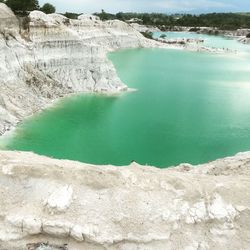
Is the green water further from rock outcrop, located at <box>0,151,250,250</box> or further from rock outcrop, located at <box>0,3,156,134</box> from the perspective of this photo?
rock outcrop, located at <box>0,151,250,250</box>

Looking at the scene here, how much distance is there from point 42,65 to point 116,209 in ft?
121

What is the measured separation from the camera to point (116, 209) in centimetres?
1652

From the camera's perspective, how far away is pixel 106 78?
5475cm

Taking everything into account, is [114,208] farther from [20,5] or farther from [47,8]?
[47,8]

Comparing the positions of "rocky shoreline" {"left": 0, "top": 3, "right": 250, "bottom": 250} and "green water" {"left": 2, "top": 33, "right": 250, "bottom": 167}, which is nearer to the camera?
"rocky shoreline" {"left": 0, "top": 3, "right": 250, "bottom": 250}

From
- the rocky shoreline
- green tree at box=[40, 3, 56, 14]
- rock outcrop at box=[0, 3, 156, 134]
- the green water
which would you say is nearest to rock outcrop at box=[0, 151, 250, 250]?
the rocky shoreline

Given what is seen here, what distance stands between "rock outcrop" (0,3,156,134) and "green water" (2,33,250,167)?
2.29 metres

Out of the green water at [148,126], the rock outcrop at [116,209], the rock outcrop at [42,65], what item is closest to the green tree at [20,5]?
the rock outcrop at [42,65]

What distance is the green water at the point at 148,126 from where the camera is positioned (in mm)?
32531

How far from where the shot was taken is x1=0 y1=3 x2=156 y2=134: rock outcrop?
43875mm

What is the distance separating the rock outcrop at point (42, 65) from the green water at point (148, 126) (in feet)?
7.52

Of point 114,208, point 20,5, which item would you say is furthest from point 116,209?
point 20,5

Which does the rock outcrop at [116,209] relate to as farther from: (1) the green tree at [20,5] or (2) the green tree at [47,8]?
(2) the green tree at [47,8]

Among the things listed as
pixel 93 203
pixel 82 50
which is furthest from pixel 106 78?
pixel 93 203
